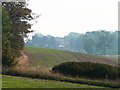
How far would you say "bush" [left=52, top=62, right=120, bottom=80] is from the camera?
3216cm

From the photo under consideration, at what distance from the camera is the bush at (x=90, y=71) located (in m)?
32.2

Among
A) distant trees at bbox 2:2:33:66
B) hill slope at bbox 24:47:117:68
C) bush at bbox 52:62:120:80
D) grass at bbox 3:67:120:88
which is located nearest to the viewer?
grass at bbox 3:67:120:88

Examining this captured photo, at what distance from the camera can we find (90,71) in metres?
32.5

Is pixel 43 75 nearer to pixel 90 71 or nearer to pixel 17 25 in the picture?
pixel 90 71

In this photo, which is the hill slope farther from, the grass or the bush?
the grass

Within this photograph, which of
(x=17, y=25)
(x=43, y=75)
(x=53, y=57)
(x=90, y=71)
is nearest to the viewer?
(x=43, y=75)

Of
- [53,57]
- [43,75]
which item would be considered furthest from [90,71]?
[53,57]

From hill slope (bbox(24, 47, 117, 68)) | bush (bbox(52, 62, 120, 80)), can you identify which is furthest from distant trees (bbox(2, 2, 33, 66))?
hill slope (bbox(24, 47, 117, 68))

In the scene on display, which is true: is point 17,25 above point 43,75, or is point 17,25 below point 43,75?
above

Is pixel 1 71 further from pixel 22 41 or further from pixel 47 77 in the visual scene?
pixel 22 41

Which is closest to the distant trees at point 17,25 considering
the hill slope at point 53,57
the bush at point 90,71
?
the bush at point 90,71

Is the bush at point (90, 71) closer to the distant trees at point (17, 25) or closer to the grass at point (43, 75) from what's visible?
the grass at point (43, 75)

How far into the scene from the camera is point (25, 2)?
1693 inches

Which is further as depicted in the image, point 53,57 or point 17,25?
point 53,57
